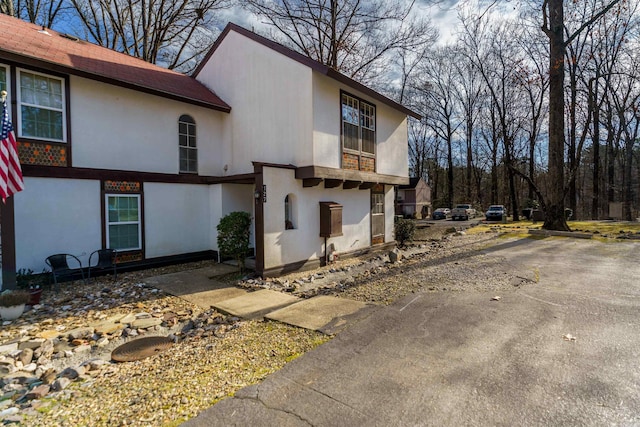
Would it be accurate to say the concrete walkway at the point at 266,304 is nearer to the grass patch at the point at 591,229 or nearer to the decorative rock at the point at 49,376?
the decorative rock at the point at 49,376

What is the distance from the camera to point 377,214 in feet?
41.9

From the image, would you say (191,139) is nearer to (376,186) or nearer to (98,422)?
(376,186)

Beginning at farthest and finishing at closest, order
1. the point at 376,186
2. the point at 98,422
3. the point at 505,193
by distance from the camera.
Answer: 1. the point at 505,193
2. the point at 376,186
3. the point at 98,422

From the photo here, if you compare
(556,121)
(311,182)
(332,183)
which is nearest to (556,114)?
(556,121)

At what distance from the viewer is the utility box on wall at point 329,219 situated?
9680mm

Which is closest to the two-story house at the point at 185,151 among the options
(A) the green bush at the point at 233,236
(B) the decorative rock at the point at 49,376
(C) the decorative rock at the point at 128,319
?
(A) the green bush at the point at 233,236

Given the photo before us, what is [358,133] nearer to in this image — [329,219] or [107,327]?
[329,219]

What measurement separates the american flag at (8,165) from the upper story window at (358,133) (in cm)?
774

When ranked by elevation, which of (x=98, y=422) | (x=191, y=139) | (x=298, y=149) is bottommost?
(x=98, y=422)

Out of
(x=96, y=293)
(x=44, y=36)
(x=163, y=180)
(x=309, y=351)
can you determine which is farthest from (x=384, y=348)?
(x=44, y=36)

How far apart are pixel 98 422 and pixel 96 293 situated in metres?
5.07

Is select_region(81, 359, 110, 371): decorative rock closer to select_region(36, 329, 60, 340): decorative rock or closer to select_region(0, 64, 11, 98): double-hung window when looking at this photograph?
select_region(36, 329, 60, 340): decorative rock

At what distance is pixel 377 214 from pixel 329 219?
3.72 meters

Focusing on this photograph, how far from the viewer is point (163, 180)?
9.79m
